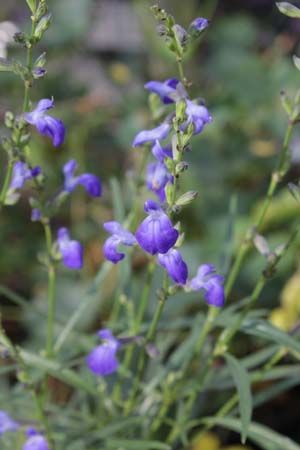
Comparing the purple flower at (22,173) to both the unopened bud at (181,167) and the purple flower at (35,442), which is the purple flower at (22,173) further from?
the purple flower at (35,442)

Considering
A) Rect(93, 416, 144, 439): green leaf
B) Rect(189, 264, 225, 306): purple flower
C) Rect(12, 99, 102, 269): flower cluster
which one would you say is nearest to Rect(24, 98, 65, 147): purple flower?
Rect(12, 99, 102, 269): flower cluster

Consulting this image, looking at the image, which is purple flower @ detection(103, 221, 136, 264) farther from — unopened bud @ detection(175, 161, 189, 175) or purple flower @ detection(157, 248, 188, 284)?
unopened bud @ detection(175, 161, 189, 175)

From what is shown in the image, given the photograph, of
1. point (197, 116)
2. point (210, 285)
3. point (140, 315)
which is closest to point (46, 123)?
point (197, 116)

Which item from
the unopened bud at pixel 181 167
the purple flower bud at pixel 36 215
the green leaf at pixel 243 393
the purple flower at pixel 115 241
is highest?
the unopened bud at pixel 181 167

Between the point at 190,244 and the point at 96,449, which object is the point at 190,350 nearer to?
the point at 96,449

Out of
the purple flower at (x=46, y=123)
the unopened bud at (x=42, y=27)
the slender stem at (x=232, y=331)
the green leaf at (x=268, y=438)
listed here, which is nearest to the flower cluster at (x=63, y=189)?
the purple flower at (x=46, y=123)

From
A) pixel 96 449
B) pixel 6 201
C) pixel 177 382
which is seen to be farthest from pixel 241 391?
pixel 6 201
